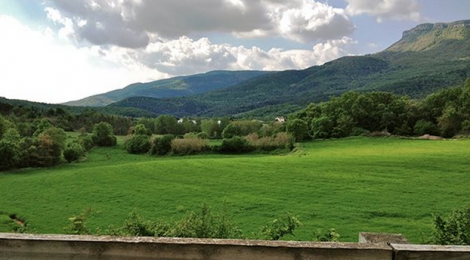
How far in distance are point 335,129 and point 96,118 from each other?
8965 cm

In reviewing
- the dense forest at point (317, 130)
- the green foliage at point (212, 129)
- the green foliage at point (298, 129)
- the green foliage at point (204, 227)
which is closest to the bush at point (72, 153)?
the dense forest at point (317, 130)

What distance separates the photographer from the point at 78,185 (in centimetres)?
5656

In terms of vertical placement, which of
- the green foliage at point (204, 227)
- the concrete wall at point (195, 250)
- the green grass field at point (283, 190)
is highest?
the concrete wall at point (195, 250)

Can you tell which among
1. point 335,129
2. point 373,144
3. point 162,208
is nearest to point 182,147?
point 335,129

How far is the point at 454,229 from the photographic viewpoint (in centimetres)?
854

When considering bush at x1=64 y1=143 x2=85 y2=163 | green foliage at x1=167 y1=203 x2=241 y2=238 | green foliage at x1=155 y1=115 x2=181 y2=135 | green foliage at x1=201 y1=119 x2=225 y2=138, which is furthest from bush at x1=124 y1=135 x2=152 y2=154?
green foliage at x1=167 y1=203 x2=241 y2=238

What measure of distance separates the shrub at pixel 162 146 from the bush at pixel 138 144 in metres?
2.82

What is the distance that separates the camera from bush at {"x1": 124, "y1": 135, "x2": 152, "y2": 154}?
320 feet

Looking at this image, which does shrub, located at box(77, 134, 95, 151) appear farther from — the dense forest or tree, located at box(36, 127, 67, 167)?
tree, located at box(36, 127, 67, 167)

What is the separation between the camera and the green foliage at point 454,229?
26.7 ft

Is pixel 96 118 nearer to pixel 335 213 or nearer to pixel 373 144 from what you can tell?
pixel 373 144

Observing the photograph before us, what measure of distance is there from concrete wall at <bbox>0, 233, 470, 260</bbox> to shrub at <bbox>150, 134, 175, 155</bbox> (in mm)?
91349

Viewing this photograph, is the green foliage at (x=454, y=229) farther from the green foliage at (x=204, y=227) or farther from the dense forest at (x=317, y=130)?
the dense forest at (x=317, y=130)

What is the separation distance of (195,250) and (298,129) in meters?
85.7
